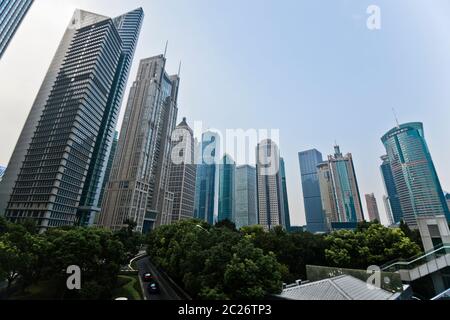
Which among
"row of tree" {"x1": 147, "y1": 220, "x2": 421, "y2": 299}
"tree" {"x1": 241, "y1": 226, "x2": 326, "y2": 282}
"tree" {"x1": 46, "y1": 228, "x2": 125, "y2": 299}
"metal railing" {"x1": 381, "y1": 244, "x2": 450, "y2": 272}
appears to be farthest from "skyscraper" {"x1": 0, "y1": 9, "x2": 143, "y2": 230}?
"metal railing" {"x1": 381, "y1": 244, "x2": 450, "y2": 272}

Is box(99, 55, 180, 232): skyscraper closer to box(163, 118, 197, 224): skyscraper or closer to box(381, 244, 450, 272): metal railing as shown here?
box(163, 118, 197, 224): skyscraper

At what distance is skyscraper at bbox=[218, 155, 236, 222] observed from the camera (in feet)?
389

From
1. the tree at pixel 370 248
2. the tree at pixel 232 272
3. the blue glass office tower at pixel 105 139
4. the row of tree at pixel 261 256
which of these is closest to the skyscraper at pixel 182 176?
the blue glass office tower at pixel 105 139

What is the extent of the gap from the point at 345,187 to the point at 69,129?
108m

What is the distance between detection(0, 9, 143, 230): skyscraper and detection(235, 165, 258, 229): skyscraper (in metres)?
76.6

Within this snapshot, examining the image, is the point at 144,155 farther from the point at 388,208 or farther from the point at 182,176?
the point at 388,208

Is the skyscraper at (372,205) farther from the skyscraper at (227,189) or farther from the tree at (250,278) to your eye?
the tree at (250,278)

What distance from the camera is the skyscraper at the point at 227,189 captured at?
118562 mm

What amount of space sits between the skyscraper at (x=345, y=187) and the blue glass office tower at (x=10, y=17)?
112604 mm

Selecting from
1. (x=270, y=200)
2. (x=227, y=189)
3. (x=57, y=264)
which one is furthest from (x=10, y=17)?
(x=270, y=200)

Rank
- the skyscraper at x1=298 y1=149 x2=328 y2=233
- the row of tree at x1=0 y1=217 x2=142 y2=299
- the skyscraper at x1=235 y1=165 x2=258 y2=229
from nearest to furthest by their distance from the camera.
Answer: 1. the row of tree at x1=0 y1=217 x2=142 y2=299
2. the skyscraper at x1=235 y1=165 x2=258 y2=229
3. the skyscraper at x1=298 y1=149 x2=328 y2=233

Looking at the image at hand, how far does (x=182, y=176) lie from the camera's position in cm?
7219

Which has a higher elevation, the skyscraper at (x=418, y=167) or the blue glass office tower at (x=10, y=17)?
the blue glass office tower at (x=10, y=17)
